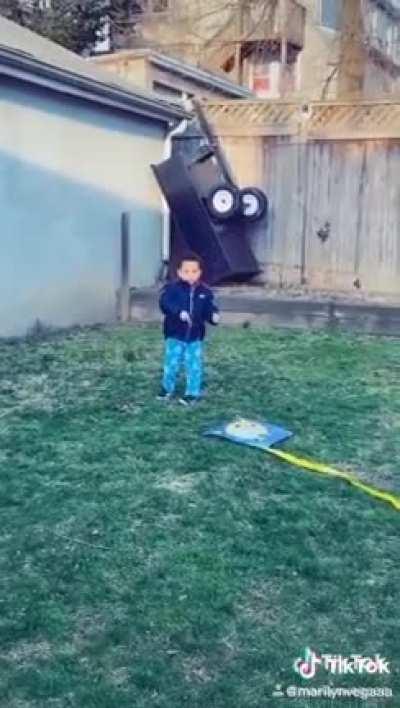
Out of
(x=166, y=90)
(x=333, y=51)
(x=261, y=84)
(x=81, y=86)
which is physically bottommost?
(x=81, y=86)

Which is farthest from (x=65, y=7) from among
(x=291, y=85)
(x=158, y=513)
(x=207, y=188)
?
(x=158, y=513)

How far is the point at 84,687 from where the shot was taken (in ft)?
7.59

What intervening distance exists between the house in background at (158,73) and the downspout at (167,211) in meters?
0.65

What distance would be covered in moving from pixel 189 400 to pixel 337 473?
1488 mm

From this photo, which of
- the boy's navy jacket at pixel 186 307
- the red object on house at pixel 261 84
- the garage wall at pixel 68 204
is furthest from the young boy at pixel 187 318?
the red object on house at pixel 261 84

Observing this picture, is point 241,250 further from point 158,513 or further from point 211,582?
point 211,582

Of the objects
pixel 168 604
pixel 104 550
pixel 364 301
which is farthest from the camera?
pixel 364 301

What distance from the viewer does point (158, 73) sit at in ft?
35.7

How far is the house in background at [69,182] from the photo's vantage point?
23.4 feet

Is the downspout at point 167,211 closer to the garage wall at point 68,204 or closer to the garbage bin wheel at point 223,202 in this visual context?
the garage wall at point 68,204

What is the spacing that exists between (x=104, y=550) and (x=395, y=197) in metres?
6.50

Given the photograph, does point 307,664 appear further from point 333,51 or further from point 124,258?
point 333,51

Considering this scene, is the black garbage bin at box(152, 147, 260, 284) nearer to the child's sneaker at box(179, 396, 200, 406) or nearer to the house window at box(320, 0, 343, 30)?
the child's sneaker at box(179, 396, 200, 406)

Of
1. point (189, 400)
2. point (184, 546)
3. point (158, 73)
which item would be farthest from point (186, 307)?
point (158, 73)
